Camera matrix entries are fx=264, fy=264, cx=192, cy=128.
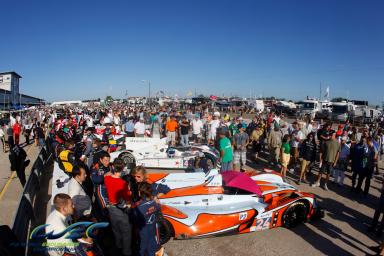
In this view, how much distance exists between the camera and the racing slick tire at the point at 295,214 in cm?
567

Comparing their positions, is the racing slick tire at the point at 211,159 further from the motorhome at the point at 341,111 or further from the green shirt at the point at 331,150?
the motorhome at the point at 341,111

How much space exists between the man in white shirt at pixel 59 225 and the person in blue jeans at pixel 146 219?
2.83 ft

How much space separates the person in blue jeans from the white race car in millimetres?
5635

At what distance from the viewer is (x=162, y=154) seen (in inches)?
380

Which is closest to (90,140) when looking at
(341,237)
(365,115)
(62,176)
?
(62,176)

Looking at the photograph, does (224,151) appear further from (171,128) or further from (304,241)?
(171,128)

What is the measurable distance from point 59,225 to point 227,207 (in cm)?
329

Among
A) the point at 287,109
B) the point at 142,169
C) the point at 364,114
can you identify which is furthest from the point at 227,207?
the point at 287,109

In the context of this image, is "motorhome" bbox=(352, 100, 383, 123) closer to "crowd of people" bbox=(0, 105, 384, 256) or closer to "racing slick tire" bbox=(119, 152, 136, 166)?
"crowd of people" bbox=(0, 105, 384, 256)

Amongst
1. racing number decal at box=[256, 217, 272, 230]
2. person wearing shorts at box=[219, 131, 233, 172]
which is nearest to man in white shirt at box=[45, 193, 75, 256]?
racing number decal at box=[256, 217, 272, 230]

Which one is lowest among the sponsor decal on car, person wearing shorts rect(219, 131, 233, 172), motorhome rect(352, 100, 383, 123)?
the sponsor decal on car

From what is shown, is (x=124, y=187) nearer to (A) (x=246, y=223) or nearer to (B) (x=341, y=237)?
(A) (x=246, y=223)

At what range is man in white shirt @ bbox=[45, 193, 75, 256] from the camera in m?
3.21

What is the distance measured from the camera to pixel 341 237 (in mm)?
5414
